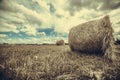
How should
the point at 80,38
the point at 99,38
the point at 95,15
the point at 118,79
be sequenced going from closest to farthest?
the point at 118,79 → the point at 99,38 → the point at 80,38 → the point at 95,15

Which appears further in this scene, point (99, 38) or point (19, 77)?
point (99, 38)

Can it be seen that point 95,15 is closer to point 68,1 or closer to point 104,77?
point 68,1

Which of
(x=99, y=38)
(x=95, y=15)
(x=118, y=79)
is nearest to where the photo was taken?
(x=118, y=79)

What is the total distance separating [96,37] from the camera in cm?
230

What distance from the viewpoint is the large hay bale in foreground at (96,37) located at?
2.23m

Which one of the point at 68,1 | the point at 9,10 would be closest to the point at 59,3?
the point at 68,1

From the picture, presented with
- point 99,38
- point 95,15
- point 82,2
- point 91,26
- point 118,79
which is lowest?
point 118,79

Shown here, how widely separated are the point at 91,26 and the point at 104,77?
45.8 inches

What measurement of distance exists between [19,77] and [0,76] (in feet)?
0.78

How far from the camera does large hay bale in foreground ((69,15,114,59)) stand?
2232 millimetres

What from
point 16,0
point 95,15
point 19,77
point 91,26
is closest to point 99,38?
point 91,26

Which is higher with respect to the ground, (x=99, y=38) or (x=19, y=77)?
(x=99, y=38)

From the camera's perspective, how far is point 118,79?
1401 mm

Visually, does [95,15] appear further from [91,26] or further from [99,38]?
[99,38]
